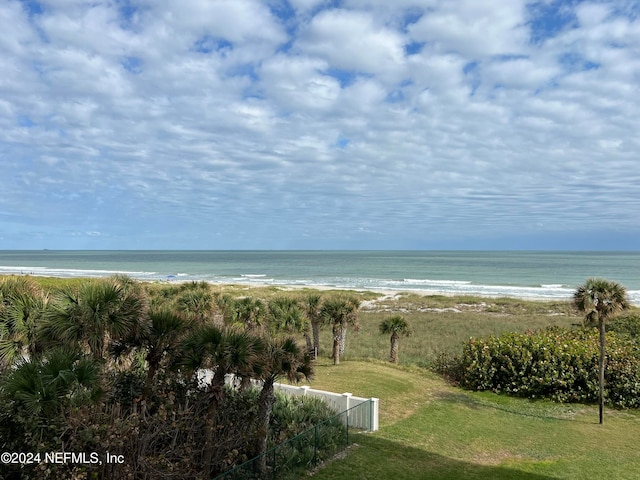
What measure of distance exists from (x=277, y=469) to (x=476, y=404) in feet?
32.4

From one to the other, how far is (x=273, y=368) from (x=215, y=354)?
4.33 feet

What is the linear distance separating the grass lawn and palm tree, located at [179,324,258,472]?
9.43ft

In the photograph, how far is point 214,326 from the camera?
8812 mm

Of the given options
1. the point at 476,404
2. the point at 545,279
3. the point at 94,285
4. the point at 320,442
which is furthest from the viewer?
the point at 545,279

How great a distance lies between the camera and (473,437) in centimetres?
1321

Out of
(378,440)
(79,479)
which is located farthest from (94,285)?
Result: (378,440)

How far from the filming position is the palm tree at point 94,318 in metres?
8.93

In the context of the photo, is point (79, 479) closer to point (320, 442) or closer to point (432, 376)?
point (320, 442)

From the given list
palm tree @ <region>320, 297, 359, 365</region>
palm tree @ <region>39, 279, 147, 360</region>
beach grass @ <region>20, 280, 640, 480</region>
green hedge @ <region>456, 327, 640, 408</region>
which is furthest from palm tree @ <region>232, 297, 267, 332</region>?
palm tree @ <region>39, 279, 147, 360</region>

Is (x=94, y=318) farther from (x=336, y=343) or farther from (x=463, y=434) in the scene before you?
(x=336, y=343)

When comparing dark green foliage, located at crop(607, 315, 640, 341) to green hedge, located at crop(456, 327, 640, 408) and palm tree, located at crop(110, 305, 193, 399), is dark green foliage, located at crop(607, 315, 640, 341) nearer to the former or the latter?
green hedge, located at crop(456, 327, 640, 408)

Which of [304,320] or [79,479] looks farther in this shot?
[304,320]

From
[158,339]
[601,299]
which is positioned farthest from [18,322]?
[601,299]

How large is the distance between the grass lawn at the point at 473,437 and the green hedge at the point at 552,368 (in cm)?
71
